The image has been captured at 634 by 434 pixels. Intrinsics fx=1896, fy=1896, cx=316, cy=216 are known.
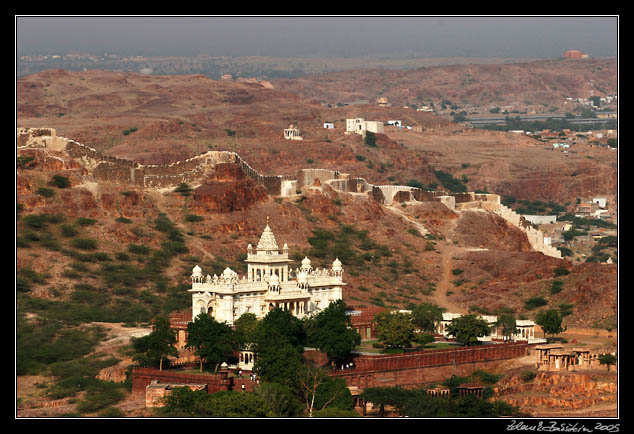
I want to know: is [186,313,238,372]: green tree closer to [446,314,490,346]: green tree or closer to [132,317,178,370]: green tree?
[132,317,178,370]: green tree

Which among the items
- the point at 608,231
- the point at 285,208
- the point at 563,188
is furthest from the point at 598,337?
the point at 563,188

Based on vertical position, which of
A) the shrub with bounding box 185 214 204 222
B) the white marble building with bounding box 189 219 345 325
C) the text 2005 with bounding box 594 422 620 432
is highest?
the shrub with bounding box 185 214 204 222

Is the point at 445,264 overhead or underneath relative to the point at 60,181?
underneath

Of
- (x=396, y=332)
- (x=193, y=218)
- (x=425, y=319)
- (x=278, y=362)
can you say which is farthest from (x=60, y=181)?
(x=278, y=362)

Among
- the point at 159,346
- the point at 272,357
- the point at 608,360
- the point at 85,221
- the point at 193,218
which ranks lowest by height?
the point at 608,360

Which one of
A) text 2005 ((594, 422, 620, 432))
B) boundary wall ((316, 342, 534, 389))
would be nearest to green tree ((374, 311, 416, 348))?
boundary wall ((316, 342, 534, 389))

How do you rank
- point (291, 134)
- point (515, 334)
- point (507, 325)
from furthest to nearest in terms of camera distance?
point (291, 134)
point (515, 334)
point (507, 325)

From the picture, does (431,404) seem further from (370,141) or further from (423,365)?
(370,141)
